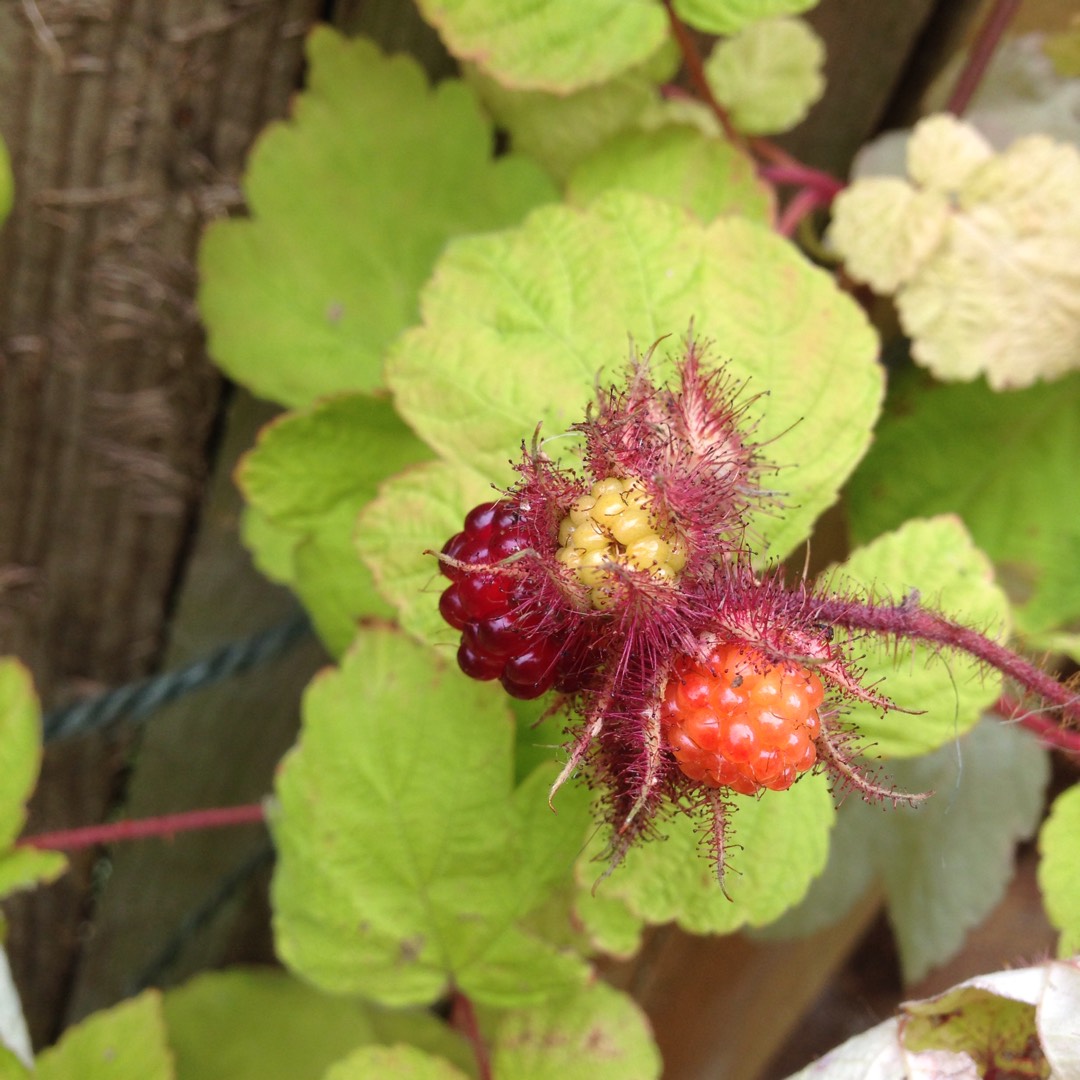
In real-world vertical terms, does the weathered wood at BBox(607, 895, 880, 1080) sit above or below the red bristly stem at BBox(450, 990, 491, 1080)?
below

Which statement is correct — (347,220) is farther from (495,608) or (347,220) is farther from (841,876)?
(841,876)

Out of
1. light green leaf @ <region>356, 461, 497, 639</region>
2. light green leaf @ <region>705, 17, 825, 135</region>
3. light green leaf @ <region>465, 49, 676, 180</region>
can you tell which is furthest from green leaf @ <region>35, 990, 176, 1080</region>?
light green leaf @ <region>705, 17, 825, 135</region>

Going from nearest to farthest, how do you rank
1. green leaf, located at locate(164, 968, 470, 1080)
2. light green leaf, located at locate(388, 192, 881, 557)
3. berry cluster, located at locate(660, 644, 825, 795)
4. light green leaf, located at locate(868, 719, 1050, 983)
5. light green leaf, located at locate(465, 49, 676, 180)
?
1. berry cluster, located at locate(660, 644, 825, 795)
2. light green leaf, located at locate(388, 192, 881, 557)
3. light green leaf, located at locate(465, 49, 676, 180)
4. light green leaf, located at locate(868, 719, 1050, 983)
5. green leaf, located at locate(164, 968, 470, 1080)

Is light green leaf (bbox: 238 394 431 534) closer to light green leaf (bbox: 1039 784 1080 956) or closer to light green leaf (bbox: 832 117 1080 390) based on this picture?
light green leaf (bbox: 832 117 1080 390)

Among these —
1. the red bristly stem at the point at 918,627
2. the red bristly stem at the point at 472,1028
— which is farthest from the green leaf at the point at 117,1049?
the red bristly stem at the point at 918,627

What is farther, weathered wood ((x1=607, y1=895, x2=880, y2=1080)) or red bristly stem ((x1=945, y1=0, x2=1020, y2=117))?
weathered wood ((x1=607, y1=895, x2=880, y2=1080))

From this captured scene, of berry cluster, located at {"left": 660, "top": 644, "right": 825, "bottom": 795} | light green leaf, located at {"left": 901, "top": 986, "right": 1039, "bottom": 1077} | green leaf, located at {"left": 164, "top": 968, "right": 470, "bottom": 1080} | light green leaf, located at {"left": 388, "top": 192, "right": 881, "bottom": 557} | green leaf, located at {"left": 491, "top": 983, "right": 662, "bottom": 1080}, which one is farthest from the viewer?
green leaf, located at {"left": 164, "top": 968, "right": 470, "bottom": 1080}

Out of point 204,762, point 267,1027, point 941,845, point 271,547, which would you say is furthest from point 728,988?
point 271,547
